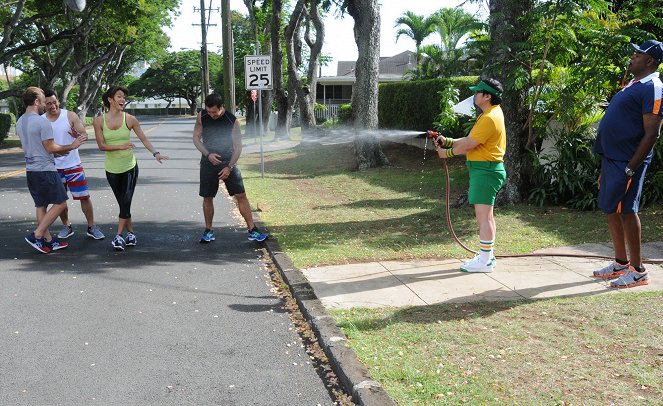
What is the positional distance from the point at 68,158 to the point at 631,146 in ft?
21.8

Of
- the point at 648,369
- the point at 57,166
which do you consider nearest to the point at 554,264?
the point at 648,369

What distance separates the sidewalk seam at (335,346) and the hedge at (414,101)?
12536 millimetres

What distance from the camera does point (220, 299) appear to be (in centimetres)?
643

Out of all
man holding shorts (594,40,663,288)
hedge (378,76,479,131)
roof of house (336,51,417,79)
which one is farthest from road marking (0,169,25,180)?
roof of house (336,51,417,79)

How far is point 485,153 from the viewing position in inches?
261

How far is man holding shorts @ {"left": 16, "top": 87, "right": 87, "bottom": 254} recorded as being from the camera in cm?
790

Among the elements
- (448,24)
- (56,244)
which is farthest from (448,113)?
(448,24)

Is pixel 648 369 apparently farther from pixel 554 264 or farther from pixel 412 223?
pixel 412 223

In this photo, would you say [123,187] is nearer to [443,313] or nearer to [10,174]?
[443,313]

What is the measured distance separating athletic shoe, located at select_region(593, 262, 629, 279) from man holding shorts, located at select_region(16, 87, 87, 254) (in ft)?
19.9

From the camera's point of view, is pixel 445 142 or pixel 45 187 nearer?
pixel 445 142

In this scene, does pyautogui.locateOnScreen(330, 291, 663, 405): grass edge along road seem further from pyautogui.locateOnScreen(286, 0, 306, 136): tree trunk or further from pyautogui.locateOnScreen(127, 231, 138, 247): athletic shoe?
pyautogui.locateOnScreen(286, 0, 306, 136): tree trunk

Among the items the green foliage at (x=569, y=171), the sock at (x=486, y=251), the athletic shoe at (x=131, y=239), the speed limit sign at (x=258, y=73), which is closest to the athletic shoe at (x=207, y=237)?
the athletic shoe at (x=131, y=239)

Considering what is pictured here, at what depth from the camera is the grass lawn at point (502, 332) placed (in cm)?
404
